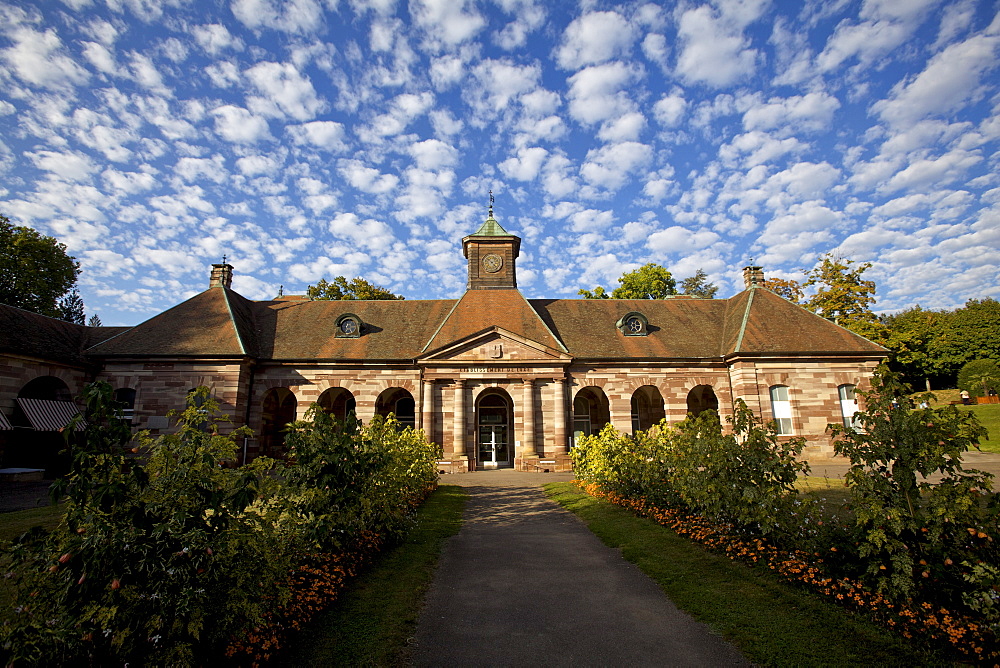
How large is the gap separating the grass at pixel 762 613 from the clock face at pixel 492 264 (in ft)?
78.6

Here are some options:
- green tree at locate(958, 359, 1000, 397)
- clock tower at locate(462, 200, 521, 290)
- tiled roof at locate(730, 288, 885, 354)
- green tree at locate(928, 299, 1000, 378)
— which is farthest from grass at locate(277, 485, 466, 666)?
green tree at locate(928, 299, 1000, 378)

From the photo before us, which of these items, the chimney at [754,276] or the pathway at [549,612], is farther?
the chimney at [754,276]

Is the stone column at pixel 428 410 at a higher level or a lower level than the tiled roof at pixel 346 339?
lower

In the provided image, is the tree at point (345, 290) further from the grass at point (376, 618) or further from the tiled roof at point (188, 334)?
the grass at point (376, 618)

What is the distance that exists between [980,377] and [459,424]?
47.8 meters

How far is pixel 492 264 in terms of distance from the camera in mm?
32344

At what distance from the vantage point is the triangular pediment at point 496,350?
84.9ft

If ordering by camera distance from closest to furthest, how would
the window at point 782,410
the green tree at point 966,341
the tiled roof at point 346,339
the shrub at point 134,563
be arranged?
the shrub at point 134,563, the window at point 782,410, the tiled roof at point 346,339, the green tree at point 966,341

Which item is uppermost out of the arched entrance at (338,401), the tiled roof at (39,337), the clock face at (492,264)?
the clock face at (492,264)

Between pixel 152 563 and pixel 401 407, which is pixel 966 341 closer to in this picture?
pixel 401 407

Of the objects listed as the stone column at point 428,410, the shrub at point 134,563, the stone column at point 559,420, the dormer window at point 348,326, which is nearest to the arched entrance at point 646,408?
the stone column at point 559,420

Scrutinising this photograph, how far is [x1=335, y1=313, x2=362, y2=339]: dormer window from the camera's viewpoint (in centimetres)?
2822

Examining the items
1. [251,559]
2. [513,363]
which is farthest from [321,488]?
[513,363]

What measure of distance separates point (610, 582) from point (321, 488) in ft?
15.4
